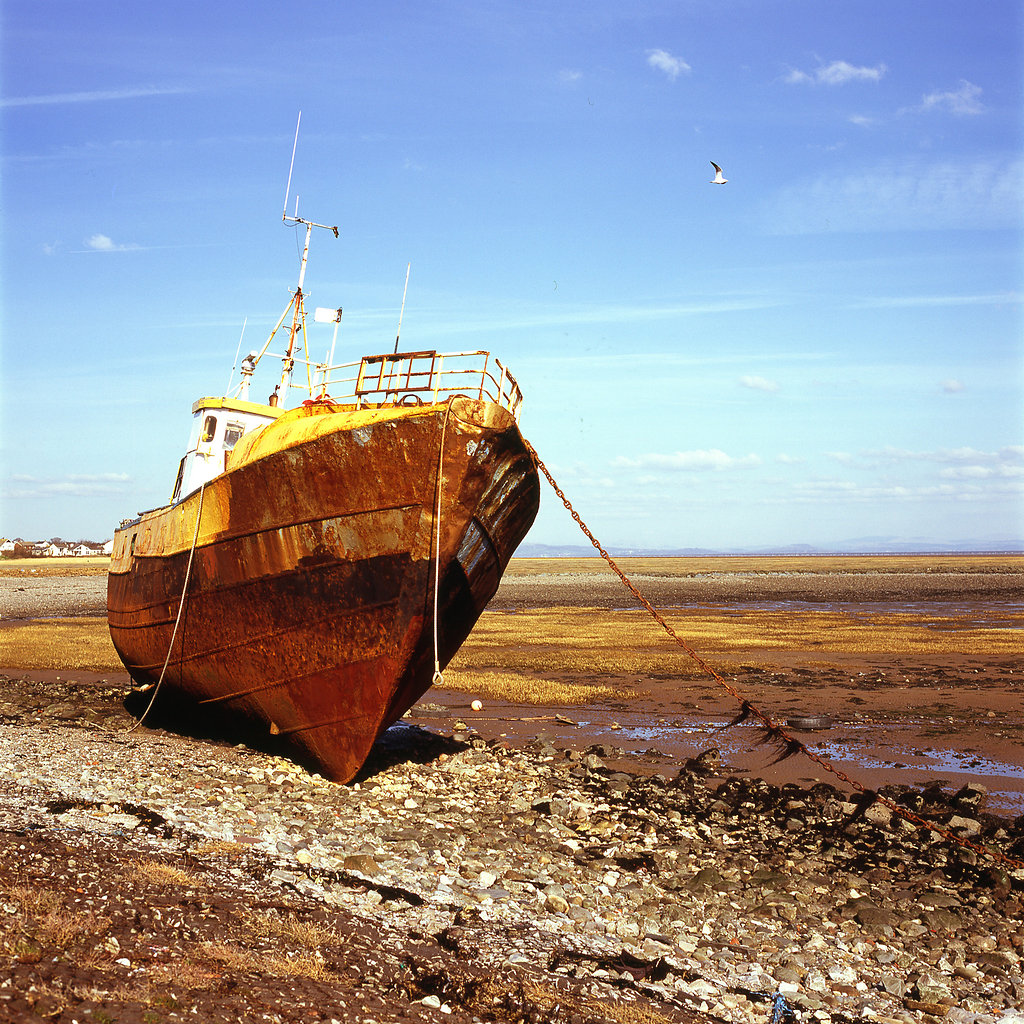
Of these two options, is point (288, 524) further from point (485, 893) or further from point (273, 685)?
point (485, 893)

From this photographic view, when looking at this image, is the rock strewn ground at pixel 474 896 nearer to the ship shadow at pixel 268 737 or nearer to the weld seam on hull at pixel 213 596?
the ship shadow at pixel 268 737

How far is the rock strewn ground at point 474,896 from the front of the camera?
5.27 m

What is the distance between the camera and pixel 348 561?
998cm

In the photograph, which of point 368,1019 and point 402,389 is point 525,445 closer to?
point 402,389

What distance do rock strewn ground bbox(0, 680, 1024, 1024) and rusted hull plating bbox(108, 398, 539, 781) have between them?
1.08 m

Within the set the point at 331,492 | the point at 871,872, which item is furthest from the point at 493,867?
the point at 331,492

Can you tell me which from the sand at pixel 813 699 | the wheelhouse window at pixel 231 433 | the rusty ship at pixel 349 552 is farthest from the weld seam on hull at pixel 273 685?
the wheelhouse window at pixel 231 433

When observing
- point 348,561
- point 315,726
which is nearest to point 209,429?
point 348,561

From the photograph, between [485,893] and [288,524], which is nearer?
[485,893]

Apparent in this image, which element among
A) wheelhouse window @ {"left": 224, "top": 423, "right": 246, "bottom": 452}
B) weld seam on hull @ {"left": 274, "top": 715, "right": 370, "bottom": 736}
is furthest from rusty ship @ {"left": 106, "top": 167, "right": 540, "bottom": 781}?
wheelhouse window @ {"left": 224, "top": 423, "right": 246, "bottom": 452}

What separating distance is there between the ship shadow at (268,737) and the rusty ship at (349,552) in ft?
0.62

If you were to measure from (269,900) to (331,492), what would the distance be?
4680mm

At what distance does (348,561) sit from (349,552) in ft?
0.37

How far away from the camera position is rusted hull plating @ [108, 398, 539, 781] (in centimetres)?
954
